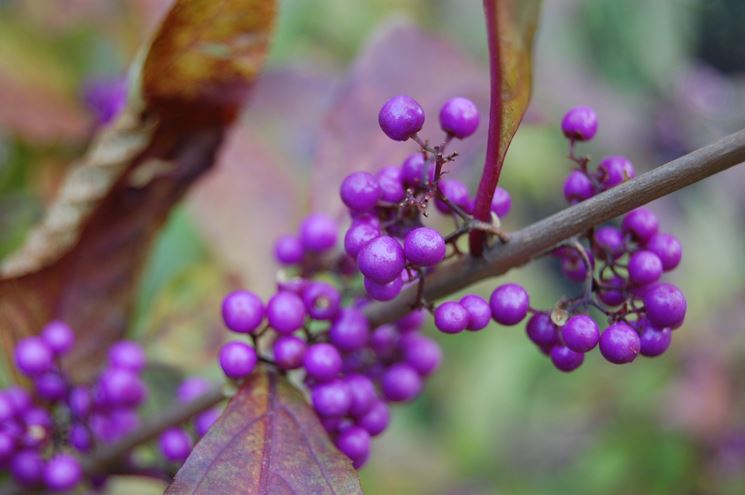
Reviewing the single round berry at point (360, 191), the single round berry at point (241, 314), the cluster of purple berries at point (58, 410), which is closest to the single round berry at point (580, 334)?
the single round berry at point (360, 191)

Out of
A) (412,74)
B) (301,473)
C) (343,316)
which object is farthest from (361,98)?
(301,473)

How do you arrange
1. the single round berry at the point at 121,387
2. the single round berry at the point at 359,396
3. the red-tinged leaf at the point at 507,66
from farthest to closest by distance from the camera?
the single round berry at the point at 121,387
the single round berry at the point at 359,396
the red-tinged leaf at the point at 507,66

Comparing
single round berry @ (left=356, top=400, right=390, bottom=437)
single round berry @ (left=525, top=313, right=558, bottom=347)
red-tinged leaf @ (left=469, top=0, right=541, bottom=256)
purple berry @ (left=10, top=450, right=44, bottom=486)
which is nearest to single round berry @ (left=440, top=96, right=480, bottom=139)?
red-tinged leaf @ (left=469, top=0, right=541, bottom=256)

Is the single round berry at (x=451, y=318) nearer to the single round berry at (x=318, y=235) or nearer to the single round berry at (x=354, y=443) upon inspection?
the single round berry at (x=354, y=443)

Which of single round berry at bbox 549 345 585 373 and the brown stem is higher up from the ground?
the brown stem

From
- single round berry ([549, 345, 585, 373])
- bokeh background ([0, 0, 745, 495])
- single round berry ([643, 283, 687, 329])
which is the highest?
single round berry ([643, 283, 687, 329])

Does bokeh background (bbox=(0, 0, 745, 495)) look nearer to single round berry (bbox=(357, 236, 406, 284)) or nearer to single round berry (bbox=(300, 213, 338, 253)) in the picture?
single round berry (bbox=(300, 213, 338, 253))
